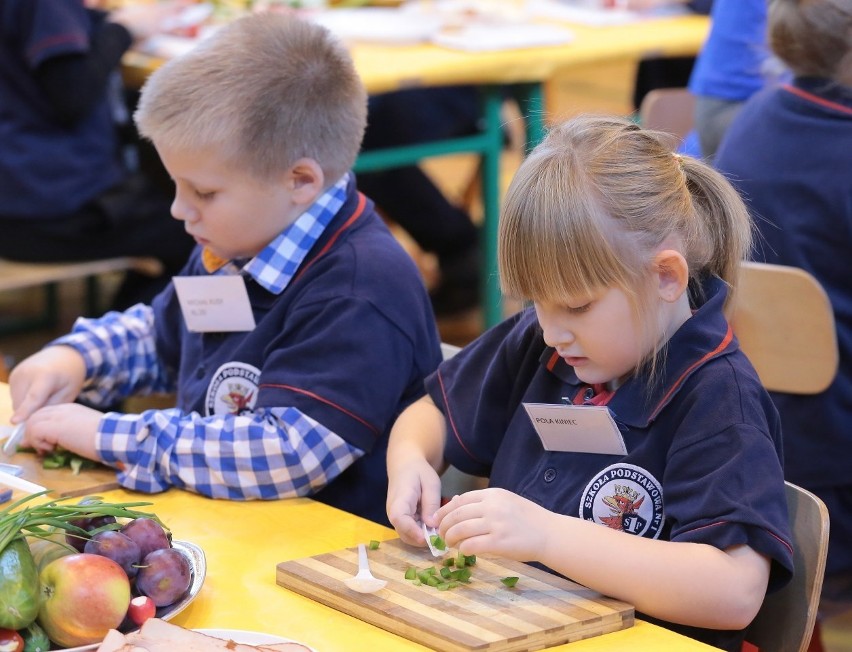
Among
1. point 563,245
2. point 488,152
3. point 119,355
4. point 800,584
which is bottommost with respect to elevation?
point 488,152

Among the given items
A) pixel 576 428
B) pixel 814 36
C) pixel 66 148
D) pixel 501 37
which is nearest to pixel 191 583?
pixel 576 428

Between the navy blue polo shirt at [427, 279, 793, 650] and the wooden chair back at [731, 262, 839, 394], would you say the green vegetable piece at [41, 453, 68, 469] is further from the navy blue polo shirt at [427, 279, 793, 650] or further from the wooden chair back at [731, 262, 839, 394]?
the wooden chair back at [731, 262, 839, 394]

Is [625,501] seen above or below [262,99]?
below

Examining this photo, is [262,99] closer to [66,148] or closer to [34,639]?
[34,639]

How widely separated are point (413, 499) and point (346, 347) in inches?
11.1

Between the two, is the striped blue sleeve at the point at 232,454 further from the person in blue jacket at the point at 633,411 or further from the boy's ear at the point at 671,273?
the boy's ear at the point at 671,273

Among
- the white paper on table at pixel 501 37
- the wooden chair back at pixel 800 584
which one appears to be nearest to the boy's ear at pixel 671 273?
the wooden chair back at pixel 800 584

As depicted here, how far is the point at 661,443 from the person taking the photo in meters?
1.38

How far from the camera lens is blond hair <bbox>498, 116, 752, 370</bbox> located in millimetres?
1343

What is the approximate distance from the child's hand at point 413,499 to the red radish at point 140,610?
326 mm

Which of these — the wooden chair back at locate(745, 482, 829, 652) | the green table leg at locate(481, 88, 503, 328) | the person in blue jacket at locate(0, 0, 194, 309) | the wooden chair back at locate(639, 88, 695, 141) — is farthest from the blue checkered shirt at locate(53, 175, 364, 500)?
the green table leg at locate(481, 88, 503, 328)

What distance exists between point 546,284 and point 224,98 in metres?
0.62

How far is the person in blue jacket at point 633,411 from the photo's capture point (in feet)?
4.11

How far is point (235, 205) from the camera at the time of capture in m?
1.76
